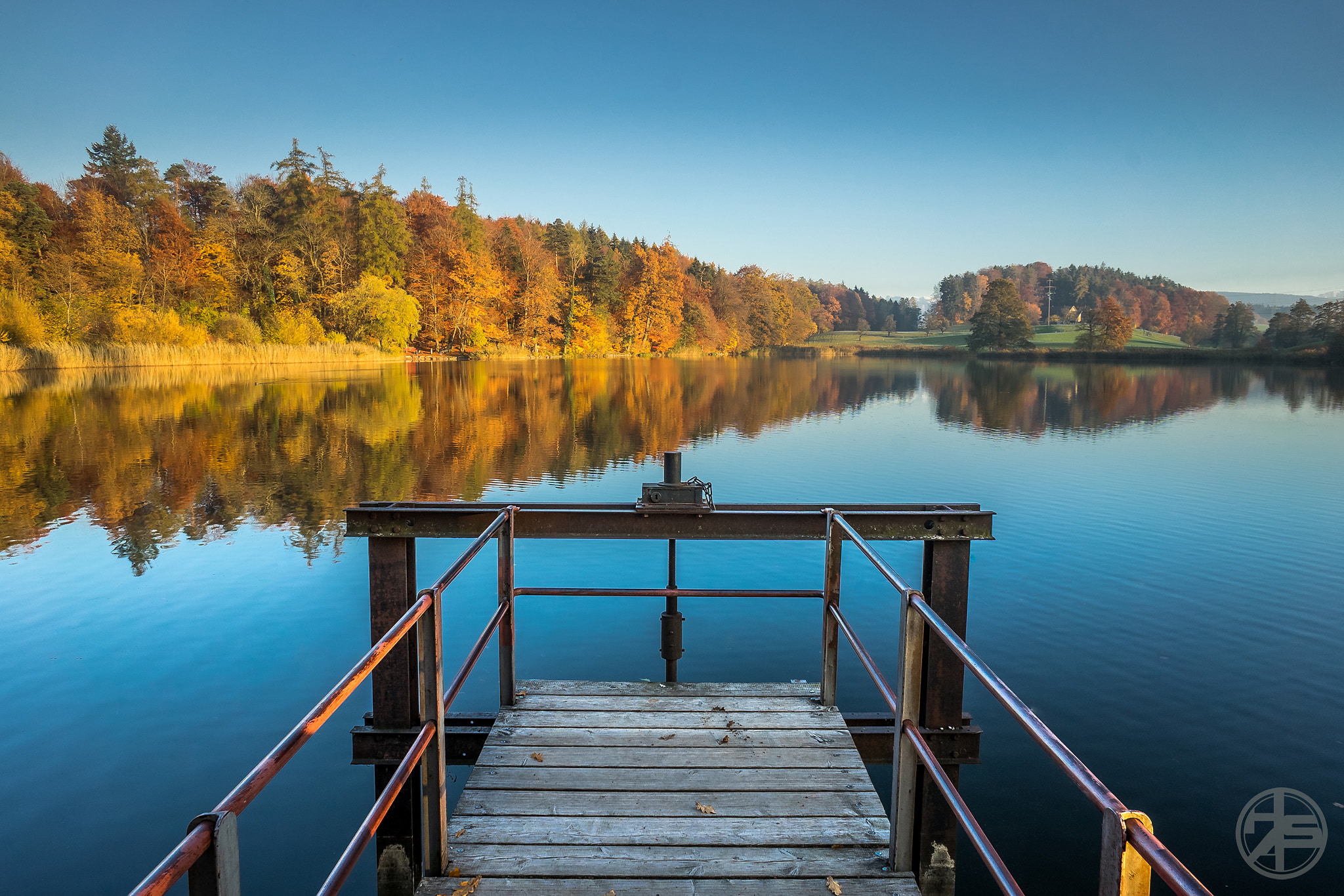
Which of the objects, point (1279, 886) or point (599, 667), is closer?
point (1279, 886)

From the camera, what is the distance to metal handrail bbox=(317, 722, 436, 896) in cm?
171

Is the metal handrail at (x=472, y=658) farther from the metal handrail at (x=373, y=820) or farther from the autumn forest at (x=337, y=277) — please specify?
the autumn forest at (x=337, y=277)

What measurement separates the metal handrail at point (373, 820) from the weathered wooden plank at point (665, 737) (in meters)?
1.14

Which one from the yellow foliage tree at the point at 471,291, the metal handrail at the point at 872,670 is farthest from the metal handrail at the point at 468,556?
the yellow foliage tree at the point at 471,291

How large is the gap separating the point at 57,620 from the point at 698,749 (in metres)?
7.80

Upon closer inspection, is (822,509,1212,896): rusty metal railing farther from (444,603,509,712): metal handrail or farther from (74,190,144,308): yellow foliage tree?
(74,190,144,308): yellow foliage tree

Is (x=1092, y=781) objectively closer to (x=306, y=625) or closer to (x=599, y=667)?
(x=599, y=667)

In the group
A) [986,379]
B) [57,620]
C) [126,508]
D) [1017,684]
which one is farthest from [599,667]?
[986,379]

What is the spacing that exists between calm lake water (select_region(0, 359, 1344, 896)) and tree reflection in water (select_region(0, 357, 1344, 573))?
0.54 ft

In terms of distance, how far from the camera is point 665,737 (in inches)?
147

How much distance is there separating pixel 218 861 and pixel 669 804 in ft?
7.25

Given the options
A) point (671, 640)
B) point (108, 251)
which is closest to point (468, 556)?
point (671, 640)

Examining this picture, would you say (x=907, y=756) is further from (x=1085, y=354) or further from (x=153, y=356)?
(x=1085, y=354)

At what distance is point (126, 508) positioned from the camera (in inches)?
508
